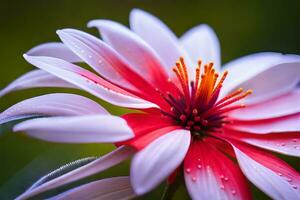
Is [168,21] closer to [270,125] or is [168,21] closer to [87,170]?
[270,125]

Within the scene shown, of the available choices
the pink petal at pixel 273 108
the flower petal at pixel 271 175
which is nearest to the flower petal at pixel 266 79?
the pink petal at pixel 273 108

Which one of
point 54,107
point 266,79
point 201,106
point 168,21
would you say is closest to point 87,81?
point 54,107

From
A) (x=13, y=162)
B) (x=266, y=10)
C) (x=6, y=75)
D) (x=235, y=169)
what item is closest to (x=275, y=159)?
(x=235, y=169)

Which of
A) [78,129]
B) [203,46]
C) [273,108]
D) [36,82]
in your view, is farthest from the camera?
[203,46]

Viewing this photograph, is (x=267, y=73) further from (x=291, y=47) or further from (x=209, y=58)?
(x=291, y=47)

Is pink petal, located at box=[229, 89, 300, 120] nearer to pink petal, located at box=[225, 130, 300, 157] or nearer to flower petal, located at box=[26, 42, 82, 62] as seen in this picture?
pink petal, located at box=[225, 130, 300, 157]

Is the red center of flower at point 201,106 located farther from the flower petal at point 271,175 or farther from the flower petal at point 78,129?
the flower petal at point 78,129

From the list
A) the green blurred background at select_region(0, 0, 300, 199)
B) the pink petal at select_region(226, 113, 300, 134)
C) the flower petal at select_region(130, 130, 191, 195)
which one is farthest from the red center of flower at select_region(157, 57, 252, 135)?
the green blurred background at select_region(0, 0, 300, 199)
